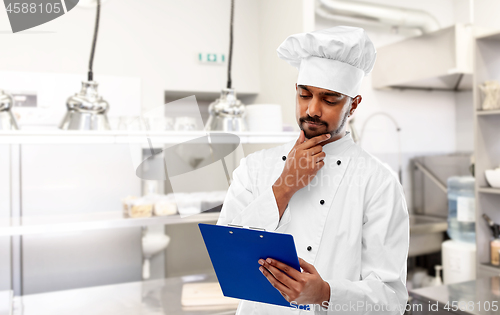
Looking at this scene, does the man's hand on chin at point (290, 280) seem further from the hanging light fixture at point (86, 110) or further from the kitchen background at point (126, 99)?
the hanging light fixture at point (86, 110)

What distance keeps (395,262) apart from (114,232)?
161cm

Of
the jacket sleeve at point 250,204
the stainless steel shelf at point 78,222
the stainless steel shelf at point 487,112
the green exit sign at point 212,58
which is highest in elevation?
the green exit sign at point 212,58

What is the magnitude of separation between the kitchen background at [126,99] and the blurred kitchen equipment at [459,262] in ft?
0.48

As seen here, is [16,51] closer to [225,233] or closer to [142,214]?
[142,214]

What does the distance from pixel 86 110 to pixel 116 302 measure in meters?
0.83

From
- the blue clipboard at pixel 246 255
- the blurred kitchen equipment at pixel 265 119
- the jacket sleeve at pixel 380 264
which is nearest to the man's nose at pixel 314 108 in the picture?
the jacket sleeve at pixel 380 264

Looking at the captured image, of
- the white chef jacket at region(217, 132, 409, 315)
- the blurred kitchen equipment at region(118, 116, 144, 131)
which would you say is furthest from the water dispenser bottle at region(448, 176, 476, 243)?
the blurred kitchen equipment at region(118, 116, 144, 131)

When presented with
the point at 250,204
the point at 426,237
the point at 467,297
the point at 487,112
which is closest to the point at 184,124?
the point at 250,204

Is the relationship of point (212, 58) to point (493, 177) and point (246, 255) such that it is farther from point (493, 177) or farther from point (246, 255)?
point (246, 255)

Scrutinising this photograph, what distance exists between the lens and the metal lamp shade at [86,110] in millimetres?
1479

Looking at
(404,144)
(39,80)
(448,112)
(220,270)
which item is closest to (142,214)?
(220,270)

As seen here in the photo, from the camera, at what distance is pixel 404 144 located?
3.52 meters

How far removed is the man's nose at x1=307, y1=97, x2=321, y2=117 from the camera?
1.06m

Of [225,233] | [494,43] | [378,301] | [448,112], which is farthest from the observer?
[448,112]
